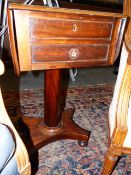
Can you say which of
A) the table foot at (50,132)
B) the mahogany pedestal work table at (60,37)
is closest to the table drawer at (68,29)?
the mahogany pedestal work table at (60,37)

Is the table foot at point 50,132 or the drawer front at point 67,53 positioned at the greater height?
the drawer front at point 67,53

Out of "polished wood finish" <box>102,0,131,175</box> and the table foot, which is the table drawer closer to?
"polished wood finish" <box>102,0,131,175</box>

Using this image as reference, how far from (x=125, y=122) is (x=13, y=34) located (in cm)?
61

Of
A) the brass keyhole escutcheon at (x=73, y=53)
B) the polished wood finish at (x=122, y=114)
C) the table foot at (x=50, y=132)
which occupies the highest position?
the brass keyhole escutcheon at (x=73, y=53)

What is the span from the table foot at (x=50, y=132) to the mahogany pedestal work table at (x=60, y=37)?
1.81ft

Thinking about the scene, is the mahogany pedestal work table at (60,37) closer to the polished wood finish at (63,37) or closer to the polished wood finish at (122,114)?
the polished wood finish at (63,37)

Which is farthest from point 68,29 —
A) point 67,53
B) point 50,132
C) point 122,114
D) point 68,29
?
point 50,132

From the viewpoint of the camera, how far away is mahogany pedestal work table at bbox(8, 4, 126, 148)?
0.83 meters

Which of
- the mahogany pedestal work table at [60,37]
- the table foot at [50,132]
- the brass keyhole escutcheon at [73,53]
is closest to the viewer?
the mahogany pedestal work table at [60,37]

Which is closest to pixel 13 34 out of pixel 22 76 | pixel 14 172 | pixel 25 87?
pixel 14 172

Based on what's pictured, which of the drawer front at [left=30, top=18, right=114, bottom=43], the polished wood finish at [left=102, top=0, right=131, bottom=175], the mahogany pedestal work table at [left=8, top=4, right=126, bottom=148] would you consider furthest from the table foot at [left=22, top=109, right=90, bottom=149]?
the drawer front at [left=30, top=18, right=114, bottom=43]

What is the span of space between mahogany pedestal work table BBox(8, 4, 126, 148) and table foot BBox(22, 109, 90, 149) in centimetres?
55

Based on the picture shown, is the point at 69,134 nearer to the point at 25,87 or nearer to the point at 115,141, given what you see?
the point at 115,141

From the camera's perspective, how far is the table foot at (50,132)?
135 cm
